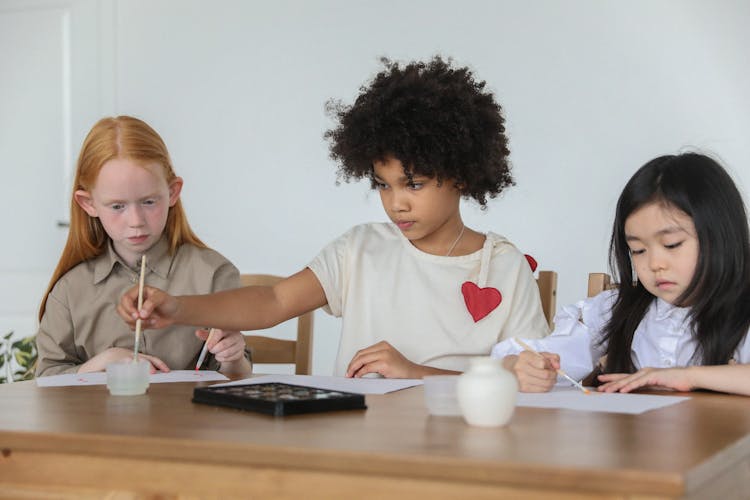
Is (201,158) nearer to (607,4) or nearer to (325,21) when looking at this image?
(325,21)

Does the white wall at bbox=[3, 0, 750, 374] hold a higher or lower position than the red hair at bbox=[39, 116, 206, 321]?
higher

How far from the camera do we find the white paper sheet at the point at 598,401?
119 cm

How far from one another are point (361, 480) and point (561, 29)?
8.87ft

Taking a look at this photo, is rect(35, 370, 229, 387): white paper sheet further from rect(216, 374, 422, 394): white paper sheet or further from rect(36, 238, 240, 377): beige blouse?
rect(36, 238, 240, 377): beige blouse

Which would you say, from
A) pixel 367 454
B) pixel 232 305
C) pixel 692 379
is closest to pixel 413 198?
pixel 232 305

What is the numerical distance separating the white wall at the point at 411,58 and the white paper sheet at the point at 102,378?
193cm

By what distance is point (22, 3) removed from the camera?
4020mm

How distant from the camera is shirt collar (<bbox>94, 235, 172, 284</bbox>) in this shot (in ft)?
6.41

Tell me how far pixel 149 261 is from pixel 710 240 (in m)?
1.08

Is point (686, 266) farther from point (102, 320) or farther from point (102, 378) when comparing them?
point (102, 320)

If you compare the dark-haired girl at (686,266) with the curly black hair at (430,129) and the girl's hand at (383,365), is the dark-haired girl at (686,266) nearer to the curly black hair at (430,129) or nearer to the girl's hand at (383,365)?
the girl's hand at (383,365)

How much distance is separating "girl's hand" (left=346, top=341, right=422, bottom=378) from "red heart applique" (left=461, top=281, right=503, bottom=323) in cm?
24

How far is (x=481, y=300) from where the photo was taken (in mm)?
1846

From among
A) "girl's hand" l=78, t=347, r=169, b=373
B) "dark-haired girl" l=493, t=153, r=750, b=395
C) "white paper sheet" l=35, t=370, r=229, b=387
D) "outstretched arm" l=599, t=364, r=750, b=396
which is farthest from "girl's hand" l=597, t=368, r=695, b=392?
"girl's hand" l=78, t=347, r=169, b=373
